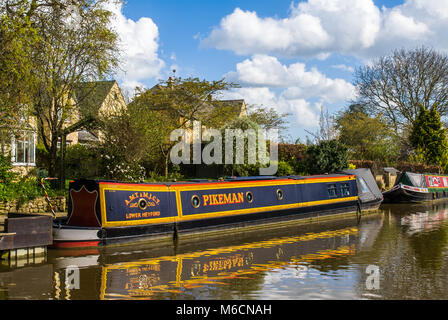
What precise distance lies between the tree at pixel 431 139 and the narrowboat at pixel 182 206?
21.1 m

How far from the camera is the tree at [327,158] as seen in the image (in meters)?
27.9

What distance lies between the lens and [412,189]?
26.6 meters

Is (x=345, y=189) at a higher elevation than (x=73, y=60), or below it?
below

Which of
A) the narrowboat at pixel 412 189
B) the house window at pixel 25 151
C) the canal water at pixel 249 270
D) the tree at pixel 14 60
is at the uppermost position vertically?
the tree at pixel 14 60

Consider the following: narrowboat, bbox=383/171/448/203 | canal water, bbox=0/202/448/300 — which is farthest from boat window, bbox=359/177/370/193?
narrowboat, bbox=383/171/448/203

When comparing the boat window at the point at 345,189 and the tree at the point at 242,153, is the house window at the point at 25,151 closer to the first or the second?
the tree at the point at 242,153

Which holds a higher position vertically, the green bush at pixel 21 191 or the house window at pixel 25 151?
the house window at pixel 25 151

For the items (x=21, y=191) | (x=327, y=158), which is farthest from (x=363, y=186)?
(x=21, y=191)

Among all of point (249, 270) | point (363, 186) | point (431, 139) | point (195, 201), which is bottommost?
point (249, 270)

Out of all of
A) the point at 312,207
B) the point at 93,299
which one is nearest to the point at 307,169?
the point at 312,207

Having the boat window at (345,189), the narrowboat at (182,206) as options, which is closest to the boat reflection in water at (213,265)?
the narrowboat at (182,206)

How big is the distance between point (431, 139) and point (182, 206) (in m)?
28.9

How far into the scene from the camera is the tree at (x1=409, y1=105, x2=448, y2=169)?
3647 centimetres

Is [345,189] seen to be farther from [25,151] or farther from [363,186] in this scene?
[25,151]
